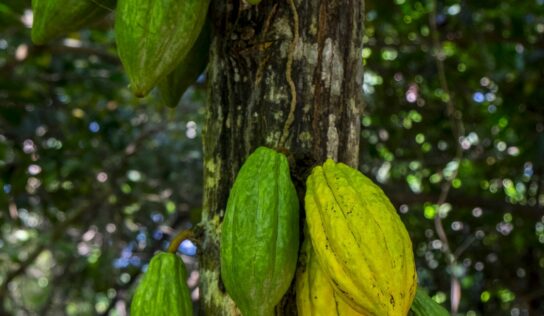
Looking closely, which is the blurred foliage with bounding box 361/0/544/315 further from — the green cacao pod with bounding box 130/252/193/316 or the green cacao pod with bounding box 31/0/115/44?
the green cacao pod with bounding box 130/252/193/316

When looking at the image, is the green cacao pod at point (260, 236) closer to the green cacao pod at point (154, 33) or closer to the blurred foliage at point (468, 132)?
the green cacao pod at point (154, 33)

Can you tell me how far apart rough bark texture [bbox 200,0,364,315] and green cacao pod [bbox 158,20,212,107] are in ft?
0.26

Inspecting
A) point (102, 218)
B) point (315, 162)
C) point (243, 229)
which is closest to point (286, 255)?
point (243, 229)

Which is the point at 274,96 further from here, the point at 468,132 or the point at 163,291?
the point at 468,132

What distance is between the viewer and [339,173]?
1.12 metres

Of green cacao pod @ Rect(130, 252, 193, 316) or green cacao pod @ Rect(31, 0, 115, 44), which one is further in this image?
Result: green cacao pod @ Rect(31, 0, 115, 44)

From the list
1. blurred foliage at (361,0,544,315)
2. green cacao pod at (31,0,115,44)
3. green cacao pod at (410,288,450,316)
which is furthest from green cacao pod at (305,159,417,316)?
blurred foliage at (361,0,544,315)

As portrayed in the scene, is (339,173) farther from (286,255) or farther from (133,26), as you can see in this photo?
(133,26)

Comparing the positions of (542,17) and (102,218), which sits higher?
(542,17)

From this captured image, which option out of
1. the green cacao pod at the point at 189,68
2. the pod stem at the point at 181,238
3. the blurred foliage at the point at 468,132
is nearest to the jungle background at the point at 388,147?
the blurred foliage at the point at 468,132

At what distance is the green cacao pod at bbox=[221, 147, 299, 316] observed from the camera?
105 centimetres

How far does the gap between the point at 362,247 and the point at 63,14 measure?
2.17 ft

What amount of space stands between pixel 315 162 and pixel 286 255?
19 centimetres

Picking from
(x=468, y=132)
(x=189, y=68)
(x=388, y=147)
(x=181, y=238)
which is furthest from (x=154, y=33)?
(x=468, y=132)
